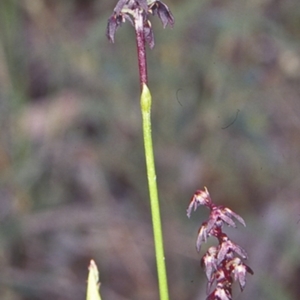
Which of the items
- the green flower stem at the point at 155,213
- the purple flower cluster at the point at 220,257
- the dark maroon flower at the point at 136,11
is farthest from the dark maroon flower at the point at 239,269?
the dark maroon flower at the point at 136,11

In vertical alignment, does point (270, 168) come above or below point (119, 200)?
below

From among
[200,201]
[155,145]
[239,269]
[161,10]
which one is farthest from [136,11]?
[155,145]

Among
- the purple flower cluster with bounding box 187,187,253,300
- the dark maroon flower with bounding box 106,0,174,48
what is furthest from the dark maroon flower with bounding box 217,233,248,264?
the dark maroon flower with bounding box 106,0,174,48

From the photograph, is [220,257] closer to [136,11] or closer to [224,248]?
[224,248]

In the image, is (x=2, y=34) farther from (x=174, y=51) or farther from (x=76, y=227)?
(x=76, y=227)

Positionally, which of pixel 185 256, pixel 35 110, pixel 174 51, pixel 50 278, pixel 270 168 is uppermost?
pixel 35 110

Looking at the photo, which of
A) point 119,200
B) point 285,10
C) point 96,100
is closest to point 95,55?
point 96,100
